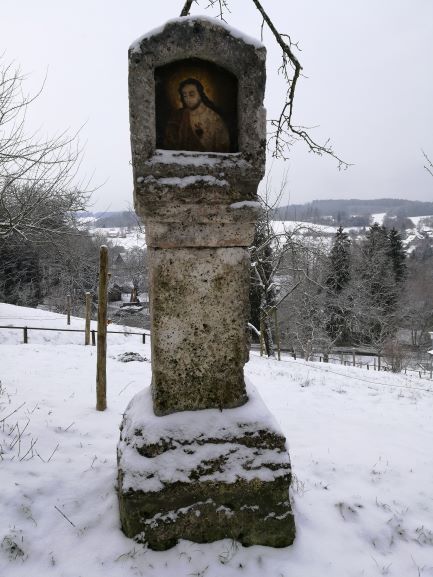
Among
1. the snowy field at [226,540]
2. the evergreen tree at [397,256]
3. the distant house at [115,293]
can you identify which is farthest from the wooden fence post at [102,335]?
the distant house at [115,293]

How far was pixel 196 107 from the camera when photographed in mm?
2322

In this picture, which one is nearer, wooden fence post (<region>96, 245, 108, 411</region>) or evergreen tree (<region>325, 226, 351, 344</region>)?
wooden fence post (<region>96, 245, 108, 411</region>)

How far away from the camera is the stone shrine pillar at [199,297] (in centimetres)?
210

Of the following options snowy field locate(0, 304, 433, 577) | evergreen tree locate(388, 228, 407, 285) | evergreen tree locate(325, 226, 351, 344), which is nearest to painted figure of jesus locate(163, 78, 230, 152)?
snowy field locate(0, 304, 433, 577)

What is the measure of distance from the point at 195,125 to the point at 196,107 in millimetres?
102

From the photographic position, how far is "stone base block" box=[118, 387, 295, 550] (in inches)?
80.2

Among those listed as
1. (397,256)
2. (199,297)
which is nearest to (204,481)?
(199,297)

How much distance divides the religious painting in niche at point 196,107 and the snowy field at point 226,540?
88.3 inches

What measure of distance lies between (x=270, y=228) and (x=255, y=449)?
13807 millimetres

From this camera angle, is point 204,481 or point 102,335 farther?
point 102,335

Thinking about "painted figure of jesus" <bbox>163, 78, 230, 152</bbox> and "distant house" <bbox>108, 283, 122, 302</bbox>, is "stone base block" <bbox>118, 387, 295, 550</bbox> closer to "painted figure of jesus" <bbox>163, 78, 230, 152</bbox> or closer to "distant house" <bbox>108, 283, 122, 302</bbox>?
"painted figure of jesus" <bbox>163, 78, 230, 152</bbox>

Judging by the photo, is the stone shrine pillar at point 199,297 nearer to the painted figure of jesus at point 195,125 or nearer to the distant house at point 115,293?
the painted figure of jesus at point 195,125

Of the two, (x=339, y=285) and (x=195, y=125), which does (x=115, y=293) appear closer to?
(x=339, y=285)

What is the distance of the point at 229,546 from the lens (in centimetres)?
A: 207
